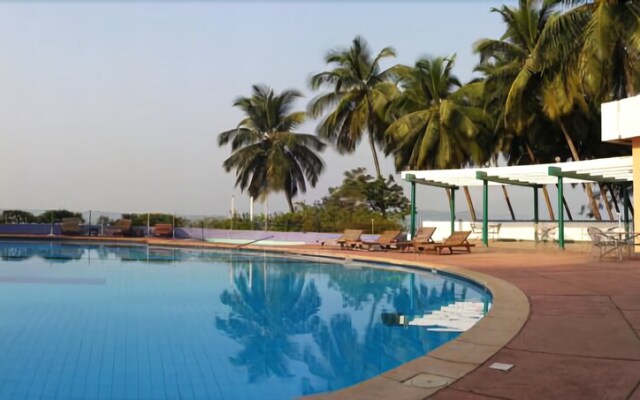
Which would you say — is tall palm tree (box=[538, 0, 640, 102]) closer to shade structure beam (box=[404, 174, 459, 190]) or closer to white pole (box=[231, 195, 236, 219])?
shade structure beam (box=[404, 174, 459, 190])

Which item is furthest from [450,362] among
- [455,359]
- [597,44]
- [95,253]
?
[95,253]

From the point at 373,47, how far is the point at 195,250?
48.2ft

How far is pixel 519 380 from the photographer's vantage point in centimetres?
390

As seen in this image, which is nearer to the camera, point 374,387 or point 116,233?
point 374,387

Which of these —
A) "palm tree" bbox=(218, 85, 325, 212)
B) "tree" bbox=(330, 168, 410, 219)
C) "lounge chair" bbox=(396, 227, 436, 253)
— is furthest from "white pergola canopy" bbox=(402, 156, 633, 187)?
"palm tree" bbox=(218, 85, 325, 212)

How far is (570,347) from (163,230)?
23.0 meters

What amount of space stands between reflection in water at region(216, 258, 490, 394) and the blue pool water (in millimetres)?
20

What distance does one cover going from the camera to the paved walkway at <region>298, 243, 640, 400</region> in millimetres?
3691

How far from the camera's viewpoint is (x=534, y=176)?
1864 centimetres

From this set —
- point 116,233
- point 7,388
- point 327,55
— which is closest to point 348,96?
point 327,55

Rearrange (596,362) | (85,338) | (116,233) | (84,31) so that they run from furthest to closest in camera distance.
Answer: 1. (116,233)
2. (84,31)
3. (85,338)
4. (596,362)

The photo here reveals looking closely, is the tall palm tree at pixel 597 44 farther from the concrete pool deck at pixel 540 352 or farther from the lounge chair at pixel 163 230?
the lounge chair at pixel 163 230

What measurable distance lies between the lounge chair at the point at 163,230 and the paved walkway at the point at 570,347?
62.5ft

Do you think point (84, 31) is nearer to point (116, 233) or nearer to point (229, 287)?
point (229, 287)
